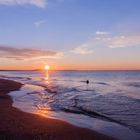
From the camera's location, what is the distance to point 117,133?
13.1m

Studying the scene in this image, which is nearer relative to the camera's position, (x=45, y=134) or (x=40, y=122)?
(x=45, y=134)

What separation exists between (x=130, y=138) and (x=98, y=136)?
1780mm

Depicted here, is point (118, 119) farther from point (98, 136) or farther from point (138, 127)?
point (98, 136)

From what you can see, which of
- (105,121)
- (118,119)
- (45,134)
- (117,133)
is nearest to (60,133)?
(45,134)

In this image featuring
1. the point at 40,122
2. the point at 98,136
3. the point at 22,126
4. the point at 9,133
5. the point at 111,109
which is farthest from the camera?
the point at 111,109

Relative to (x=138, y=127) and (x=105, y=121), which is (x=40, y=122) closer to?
(x=105, y=121)

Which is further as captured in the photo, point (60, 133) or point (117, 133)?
point (117, 133)

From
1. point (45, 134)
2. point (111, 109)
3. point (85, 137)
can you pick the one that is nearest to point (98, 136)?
point (85, 137)

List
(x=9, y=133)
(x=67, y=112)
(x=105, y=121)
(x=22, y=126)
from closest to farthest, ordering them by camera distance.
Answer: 1. (x=9, y=133)
2. (x=22, y=126)
3. (x=105, y=121)
4. (x=67, y=112)

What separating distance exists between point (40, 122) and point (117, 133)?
4.99m

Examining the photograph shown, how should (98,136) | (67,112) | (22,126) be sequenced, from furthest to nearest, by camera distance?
1. (67,112)
2. (22,126)
3. (98,136)

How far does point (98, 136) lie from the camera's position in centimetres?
1219

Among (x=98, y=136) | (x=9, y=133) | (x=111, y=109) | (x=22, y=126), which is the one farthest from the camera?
(x=111, y=109)

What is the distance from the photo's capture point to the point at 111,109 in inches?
836
